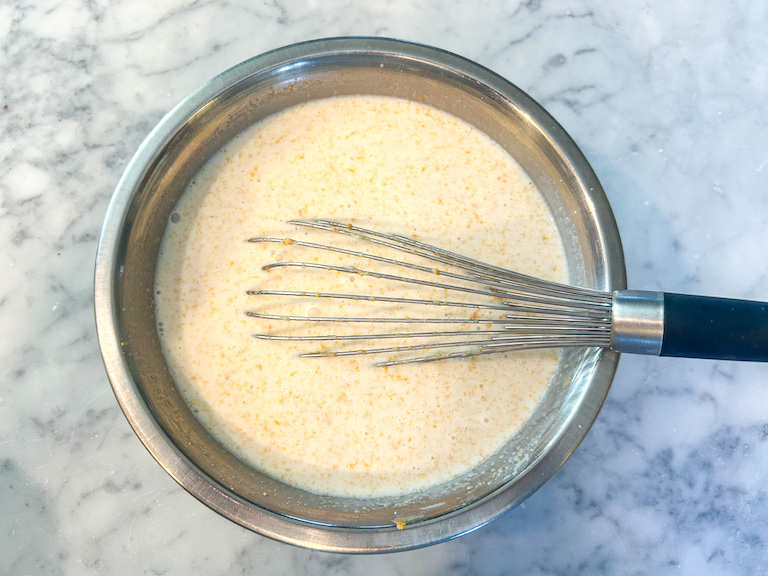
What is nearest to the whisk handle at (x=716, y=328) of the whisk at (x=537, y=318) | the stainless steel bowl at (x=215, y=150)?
the whisk at (x=537, y=318)

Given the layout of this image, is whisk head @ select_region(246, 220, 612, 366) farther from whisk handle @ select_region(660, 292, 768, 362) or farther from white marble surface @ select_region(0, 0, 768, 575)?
white marble surface @ select_region(0, 0, 768, 575)

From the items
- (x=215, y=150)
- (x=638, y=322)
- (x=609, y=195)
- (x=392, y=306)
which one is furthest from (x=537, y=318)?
(x=215, y=150)

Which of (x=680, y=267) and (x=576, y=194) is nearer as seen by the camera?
(x=576, y=194)

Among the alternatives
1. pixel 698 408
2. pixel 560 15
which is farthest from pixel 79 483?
pixel 560 15

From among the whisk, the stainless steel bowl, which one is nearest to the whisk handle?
the whisk

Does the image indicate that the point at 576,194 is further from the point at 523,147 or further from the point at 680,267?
the point at 680,267

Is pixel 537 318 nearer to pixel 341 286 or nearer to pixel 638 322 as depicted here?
pixel 638 322
